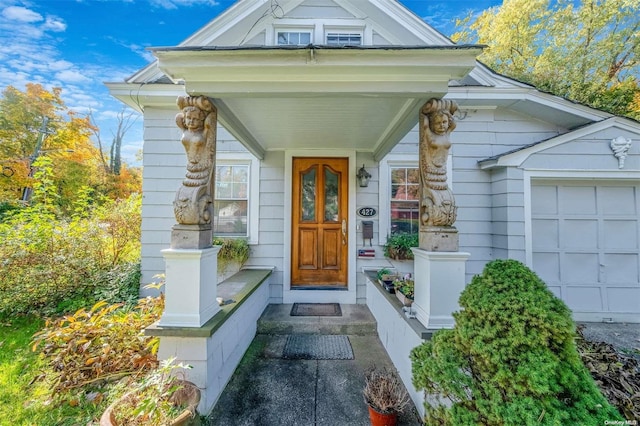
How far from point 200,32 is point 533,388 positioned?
16.5 feet

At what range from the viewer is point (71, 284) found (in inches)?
147

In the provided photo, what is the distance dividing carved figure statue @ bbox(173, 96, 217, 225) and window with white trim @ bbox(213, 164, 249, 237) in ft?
6.94

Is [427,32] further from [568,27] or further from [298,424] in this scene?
[568,27]

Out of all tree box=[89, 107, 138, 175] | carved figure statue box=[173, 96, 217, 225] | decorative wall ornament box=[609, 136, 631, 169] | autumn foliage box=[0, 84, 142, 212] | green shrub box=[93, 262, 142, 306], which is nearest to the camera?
carved figure statue box=[173, 96, 217, 225]

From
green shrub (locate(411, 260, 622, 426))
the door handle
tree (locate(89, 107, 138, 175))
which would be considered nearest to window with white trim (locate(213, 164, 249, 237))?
the door handle

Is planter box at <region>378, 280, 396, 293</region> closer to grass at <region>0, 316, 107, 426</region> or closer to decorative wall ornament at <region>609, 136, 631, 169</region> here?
grass at <region>0, 316, 107, 426</region>

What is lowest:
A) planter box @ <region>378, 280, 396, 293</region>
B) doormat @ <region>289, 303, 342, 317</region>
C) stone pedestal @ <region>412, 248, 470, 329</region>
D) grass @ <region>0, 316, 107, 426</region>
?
grass @ <region>0, 316, 107, 426</region>

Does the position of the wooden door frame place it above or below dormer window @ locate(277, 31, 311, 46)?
below

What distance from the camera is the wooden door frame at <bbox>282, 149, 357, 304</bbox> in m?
3.94

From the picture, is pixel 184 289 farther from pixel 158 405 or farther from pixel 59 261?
pixel 59 261

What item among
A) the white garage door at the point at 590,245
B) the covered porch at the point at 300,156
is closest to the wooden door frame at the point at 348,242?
the covered porch at the point at 300,156

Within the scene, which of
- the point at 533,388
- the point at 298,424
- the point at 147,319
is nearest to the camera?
the point at 533,388

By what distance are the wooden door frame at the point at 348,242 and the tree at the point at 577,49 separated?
6.19m

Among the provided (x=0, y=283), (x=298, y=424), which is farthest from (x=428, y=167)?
(x=0, y=283)
